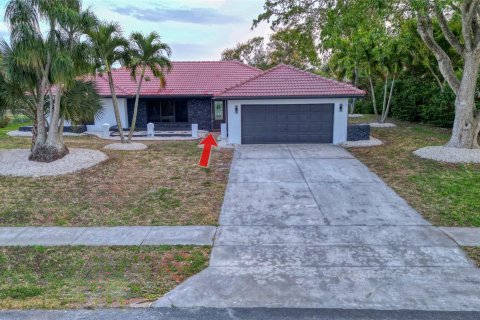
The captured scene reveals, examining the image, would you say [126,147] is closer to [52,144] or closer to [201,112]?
[52,144]

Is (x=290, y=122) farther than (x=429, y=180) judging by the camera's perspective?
Yes

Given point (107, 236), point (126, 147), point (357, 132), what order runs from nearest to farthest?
point (107, 236) < point (126, 147) < point (357, 132)

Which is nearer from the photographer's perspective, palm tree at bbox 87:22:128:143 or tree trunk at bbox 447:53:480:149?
tree trunk at bbox 447:53:480:149

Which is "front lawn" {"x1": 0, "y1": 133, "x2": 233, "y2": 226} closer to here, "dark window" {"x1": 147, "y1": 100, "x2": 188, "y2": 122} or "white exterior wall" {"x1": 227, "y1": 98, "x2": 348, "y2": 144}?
"white exterior wall" {"x1": 227, "y1": 98, "x2": 348, "y2": 144}

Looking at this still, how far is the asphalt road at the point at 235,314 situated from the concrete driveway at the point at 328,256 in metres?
0.13

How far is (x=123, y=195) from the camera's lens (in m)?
10.0

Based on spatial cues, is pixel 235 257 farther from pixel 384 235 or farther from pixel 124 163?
pixel 124 163

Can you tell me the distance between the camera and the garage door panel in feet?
58.5

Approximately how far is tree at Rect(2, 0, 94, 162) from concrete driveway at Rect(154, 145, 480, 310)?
6933 millimetres

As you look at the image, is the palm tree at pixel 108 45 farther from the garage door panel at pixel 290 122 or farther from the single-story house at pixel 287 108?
the garage door panel at pixel 290 122

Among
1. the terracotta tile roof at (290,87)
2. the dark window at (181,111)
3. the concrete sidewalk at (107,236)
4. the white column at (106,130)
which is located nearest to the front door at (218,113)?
the dark window at (181,111)

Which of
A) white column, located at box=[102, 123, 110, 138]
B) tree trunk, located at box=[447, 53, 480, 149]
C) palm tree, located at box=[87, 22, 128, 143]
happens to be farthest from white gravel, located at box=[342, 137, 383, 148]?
white column, located at box=[102, 123, 110, 138]

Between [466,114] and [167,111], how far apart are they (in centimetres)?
1657

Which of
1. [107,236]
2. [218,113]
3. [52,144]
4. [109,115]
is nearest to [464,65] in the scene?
[107,236]
